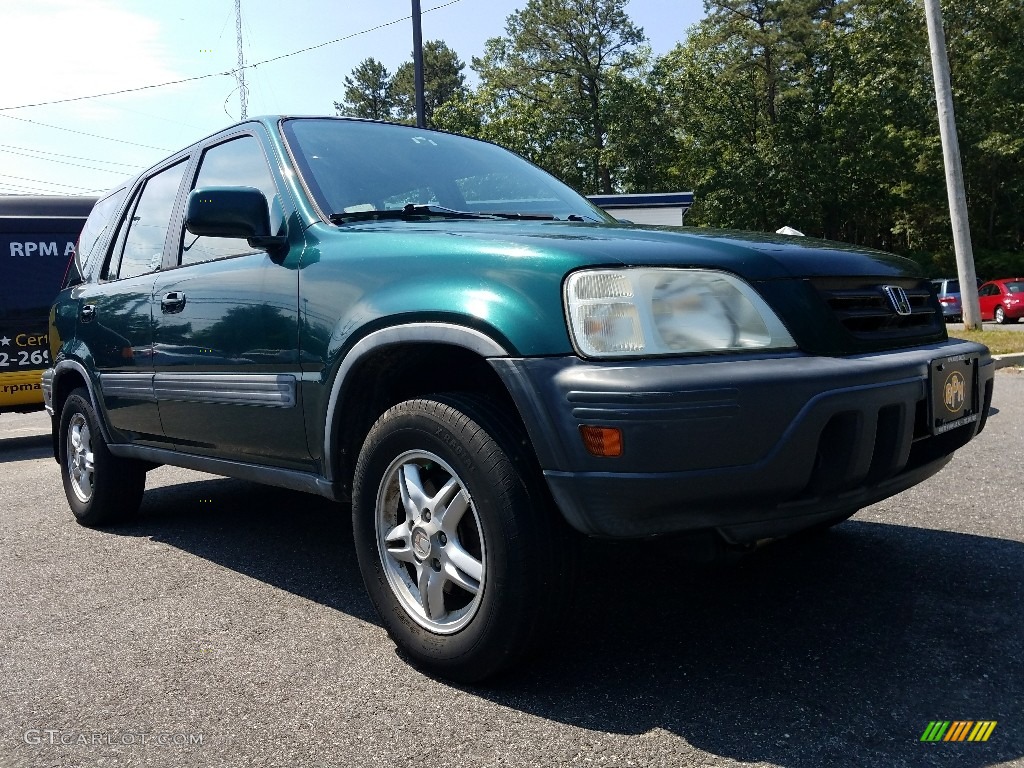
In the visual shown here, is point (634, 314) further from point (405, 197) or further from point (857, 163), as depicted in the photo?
point (857, 163)

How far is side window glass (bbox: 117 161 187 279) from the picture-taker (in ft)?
13.7

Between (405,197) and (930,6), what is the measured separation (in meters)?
14.4

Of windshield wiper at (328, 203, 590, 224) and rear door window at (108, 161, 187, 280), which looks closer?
windshield wiper at (328, 203, 590, 224)

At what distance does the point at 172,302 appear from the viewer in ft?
12.4

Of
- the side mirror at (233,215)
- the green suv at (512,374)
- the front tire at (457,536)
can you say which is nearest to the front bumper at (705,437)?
the green suv at (512,374)

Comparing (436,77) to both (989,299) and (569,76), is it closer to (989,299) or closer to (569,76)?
(569,76)

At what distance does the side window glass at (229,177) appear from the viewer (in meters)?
3.47

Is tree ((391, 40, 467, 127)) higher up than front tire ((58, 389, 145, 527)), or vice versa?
tree ((391, 40, 467, 127))

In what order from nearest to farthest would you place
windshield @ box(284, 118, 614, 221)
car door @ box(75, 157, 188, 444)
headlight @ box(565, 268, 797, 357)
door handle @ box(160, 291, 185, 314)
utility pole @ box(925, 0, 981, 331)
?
headlight @ box(565, 268, 797, 357), windshield @ box(284, 118, 614, 221), door handle @ box(160, 291, 185, 314), car door @ box(75, 157, 188, 444), utility pole @ box(925, 0, 981, 331)

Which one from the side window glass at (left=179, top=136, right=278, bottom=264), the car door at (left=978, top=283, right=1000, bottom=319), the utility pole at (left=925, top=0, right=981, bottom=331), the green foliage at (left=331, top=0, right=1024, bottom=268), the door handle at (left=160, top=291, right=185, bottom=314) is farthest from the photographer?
the green foliage at (left=331, top=0, right=1024, bottom=268)

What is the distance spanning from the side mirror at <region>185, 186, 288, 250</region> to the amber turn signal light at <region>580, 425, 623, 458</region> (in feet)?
4.87

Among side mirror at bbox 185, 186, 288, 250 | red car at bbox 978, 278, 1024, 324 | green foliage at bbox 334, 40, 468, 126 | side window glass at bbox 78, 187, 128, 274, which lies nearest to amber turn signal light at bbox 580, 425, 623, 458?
side mirror at bbox 185, 186, 288, 250

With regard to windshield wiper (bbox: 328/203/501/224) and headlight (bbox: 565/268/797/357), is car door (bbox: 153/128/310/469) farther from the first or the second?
headlight (bbox: 565/268/797/357)

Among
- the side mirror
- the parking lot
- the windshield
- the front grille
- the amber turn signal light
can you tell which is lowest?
the parking lot
